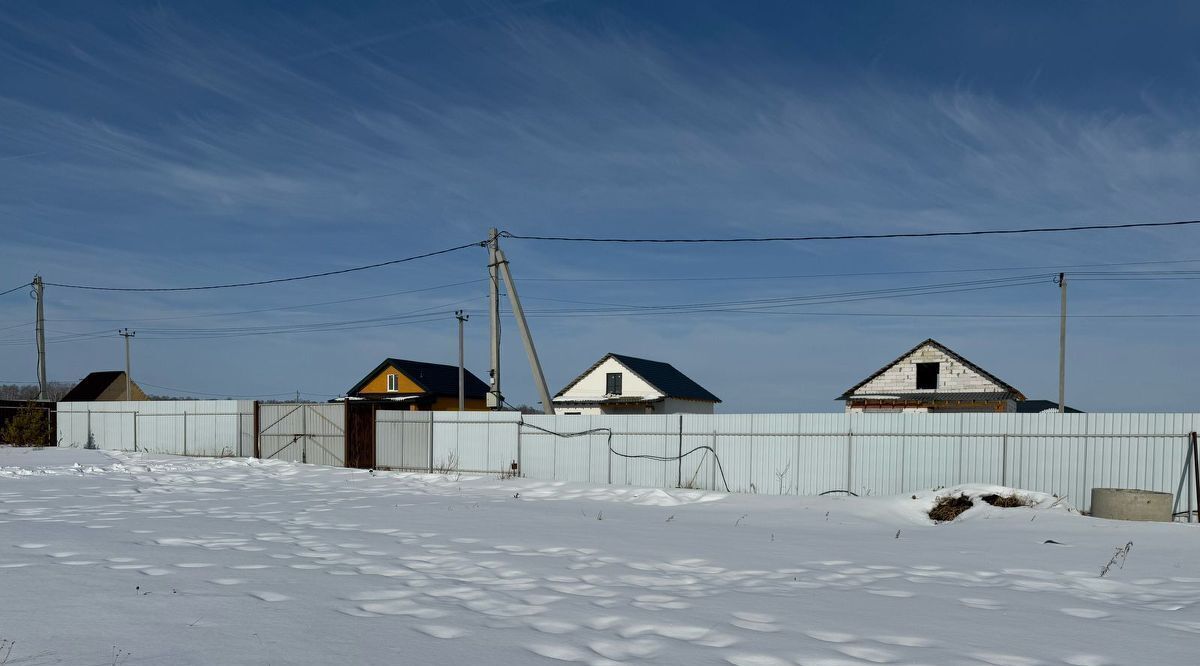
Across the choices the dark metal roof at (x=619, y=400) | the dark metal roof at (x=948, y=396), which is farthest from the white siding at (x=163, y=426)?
the dark metal roof at (x=948, y=396)

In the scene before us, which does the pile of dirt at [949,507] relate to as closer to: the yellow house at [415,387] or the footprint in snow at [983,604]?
the footprint in snow at [983,604]

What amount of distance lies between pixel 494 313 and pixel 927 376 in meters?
25.2

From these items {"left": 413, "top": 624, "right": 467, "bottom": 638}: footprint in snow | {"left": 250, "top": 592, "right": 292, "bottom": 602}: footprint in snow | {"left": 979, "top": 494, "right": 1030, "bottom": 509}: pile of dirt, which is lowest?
{"left": 979, "top": 494, "right": 1030, "bottom": 509}: pile of dirt

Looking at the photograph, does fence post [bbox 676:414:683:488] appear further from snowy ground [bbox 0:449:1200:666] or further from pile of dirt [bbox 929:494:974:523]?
pile of dirt [bbox 929:494:974:523]

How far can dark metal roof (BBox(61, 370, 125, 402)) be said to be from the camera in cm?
5766

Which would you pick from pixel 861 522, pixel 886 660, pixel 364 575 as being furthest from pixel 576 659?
pixel 861 522

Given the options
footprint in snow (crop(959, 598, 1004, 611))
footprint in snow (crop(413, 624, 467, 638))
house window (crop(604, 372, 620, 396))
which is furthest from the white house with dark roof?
footprint in snow (crop(413, 624, 467, 638))

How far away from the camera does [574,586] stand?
22.4 feet

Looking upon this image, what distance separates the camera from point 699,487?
17406 millimetres

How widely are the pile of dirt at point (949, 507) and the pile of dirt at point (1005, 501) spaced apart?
301 mm

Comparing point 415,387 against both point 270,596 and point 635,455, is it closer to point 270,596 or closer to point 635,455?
point 635,455

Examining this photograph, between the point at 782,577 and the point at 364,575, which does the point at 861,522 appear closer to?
the point at 782,577

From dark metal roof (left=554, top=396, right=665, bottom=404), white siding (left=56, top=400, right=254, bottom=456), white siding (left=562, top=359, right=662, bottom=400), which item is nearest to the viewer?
white siding (left=56, top=400, right=254, bottom=456)

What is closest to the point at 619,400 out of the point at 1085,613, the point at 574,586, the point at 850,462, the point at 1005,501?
the point at 850,462
